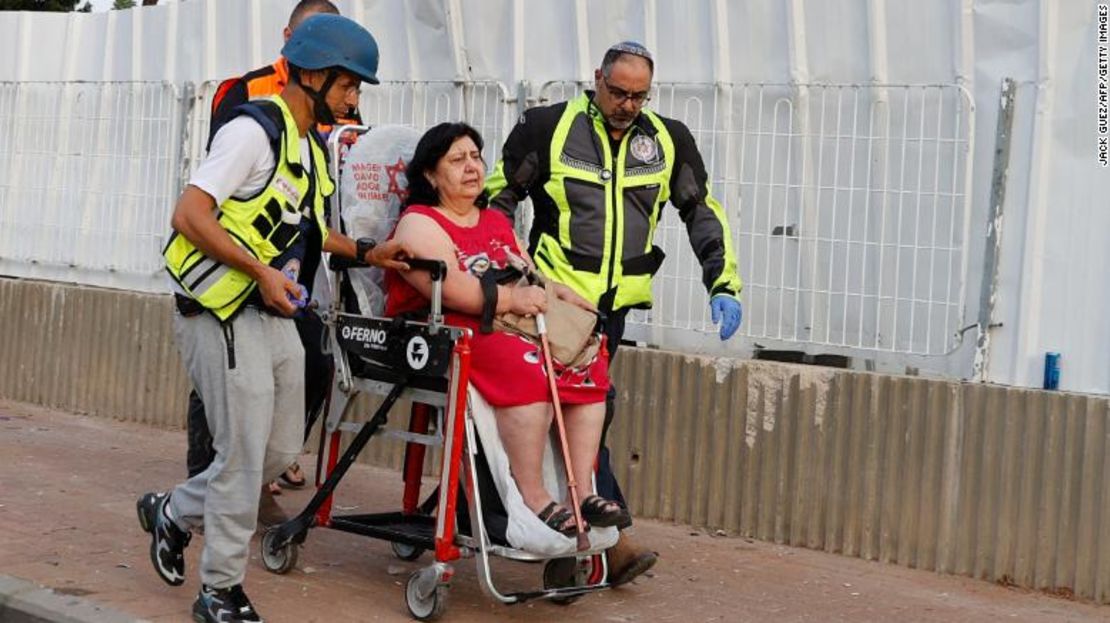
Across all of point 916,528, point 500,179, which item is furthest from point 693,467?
point 500,179

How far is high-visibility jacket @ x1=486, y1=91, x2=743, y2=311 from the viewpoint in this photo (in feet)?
23.2

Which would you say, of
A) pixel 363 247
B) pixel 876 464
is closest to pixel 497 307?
pixel 363 247

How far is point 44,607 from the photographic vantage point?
6531mm

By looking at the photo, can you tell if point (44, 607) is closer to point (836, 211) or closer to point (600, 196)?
point (600, 196)

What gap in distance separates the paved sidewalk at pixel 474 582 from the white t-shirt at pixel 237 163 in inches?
60.8

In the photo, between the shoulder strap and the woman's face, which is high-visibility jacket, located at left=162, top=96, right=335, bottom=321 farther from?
the woman's face

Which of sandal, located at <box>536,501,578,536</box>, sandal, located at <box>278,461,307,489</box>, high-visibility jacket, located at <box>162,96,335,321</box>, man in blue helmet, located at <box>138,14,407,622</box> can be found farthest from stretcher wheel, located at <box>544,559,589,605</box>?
sandal, located at <box>278,461,307,489</box>

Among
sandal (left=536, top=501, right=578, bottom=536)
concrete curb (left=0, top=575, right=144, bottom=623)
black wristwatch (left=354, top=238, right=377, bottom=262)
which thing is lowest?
concrete curb (left=0, top=575, right=144, bottom=623)

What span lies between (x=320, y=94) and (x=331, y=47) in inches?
7.0

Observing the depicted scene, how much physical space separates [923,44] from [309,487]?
3.75 m

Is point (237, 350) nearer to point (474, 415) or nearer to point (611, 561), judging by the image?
point (474, 415)

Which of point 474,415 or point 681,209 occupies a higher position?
point 681,209

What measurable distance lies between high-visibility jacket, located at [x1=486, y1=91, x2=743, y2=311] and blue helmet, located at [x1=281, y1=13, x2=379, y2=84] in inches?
41.1

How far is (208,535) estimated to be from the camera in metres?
6.18
